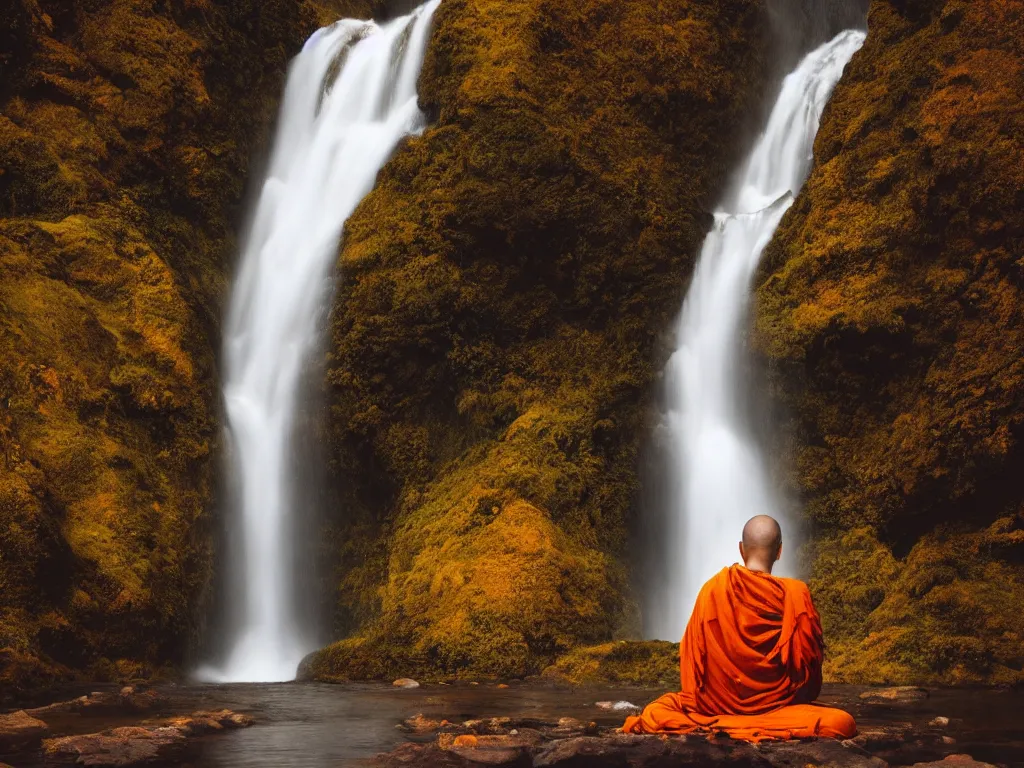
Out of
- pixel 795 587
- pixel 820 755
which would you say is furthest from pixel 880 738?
pixel 820 755

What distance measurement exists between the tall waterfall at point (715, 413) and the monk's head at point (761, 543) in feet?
31.7

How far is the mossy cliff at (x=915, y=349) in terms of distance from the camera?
14752mm

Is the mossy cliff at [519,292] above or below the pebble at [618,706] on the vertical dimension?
above

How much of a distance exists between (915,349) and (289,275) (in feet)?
38.6

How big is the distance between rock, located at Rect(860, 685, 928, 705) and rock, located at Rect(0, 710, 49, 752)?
8.21m

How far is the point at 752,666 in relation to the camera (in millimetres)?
7227

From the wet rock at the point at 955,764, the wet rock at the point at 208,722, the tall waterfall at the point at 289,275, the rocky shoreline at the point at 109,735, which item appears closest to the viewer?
the wet rock at the point at 955,764

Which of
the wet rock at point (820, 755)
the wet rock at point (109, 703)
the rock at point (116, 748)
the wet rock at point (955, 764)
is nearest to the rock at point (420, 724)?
the rock at point (116, 748)

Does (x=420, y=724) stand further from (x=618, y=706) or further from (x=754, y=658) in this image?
(x=754, y=658)

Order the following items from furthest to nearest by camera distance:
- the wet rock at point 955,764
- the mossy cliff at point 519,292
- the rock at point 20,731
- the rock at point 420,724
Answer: the mossy cliff at point 519,292
the rock at point 420,724
the rock at point 20,731
the wet rock at point 955,764

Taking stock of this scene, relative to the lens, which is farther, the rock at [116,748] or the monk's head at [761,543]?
the rock at [116,748]

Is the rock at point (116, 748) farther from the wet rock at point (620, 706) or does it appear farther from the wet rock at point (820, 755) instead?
the wet rock at point (620, 706)

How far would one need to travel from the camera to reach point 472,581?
1653cm

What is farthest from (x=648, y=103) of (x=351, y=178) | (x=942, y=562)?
(x=942, y=562)
